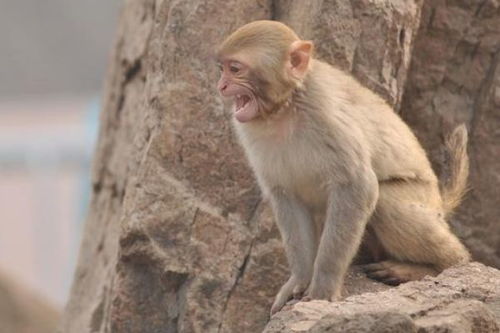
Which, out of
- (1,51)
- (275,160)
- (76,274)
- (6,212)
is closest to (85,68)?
(1,51)

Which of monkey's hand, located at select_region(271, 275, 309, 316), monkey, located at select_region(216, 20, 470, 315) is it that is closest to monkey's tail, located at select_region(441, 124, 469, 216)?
monkey, located at select_region(216, 20, 470, 315)

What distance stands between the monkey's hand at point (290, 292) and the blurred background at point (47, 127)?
1086 cm

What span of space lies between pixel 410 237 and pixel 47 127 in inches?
465

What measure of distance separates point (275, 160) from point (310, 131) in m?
0.29

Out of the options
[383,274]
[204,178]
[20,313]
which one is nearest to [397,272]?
[383,274]

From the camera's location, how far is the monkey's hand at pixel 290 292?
829 cm

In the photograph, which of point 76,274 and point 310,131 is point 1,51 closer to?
point 76,274

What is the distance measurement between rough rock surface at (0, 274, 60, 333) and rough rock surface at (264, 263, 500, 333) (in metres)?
7.45

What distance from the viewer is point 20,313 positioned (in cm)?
1495

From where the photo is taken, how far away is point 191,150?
9.28 metres

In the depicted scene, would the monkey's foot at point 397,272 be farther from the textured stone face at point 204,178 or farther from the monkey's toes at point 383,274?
the textured stone face at point 204,178

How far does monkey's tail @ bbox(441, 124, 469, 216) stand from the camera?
9039 millimetres

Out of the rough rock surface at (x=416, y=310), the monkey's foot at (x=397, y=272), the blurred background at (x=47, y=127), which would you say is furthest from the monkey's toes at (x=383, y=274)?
the blurred background at (x=47, y=127)

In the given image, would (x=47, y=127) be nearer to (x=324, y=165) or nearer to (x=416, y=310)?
(x=324, y=165)
